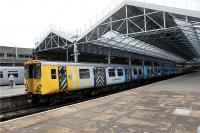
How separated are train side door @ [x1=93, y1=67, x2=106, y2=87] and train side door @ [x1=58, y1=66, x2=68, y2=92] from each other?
3.42 m

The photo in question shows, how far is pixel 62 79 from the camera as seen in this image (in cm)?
1159

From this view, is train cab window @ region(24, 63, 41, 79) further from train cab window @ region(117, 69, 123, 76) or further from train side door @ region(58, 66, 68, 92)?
train cab window @ region(117, 69, 123, 76)

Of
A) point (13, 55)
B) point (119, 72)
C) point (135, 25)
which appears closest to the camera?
point (119, 72)

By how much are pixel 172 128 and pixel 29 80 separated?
8812 mm

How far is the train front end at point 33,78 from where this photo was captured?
10688 mm

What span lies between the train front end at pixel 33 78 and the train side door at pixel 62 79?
126cm

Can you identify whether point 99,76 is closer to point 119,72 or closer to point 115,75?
point 115,75

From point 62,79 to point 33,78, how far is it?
166 centimetres

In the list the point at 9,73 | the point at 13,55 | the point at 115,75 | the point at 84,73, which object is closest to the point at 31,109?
the point at 84,73

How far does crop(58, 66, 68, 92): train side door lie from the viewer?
11.4m

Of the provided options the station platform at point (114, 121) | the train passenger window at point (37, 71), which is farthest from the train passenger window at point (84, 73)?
the station platform at point (114, 121)

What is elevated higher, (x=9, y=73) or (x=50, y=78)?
(x=9, y=73)

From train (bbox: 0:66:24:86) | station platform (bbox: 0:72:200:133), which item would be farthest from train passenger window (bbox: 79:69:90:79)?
train (bbox: 0:66:24:86)

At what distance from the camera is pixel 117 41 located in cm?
2620
